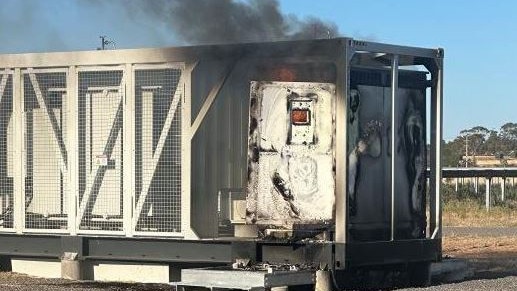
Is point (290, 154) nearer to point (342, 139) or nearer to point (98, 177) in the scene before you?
point (342, 139)

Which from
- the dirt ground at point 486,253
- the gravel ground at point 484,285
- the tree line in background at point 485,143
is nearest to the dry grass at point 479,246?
the dirt ground at point 486,253

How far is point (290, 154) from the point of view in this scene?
12.9m

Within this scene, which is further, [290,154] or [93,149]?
[93,149]

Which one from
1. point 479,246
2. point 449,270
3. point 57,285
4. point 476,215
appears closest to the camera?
point 57,285

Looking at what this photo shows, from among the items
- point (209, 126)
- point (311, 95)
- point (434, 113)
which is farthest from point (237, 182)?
point (434, 113)

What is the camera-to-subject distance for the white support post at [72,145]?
14.3 metres

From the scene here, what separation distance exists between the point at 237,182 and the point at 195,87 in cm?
143

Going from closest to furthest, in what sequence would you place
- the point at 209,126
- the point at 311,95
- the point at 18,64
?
the point at 311,95
the point at 209,126
the point at 18,64

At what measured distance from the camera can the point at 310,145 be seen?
12844mm

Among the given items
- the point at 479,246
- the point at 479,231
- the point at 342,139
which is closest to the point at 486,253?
the point at 479,246

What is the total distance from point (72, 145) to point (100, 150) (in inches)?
17.9

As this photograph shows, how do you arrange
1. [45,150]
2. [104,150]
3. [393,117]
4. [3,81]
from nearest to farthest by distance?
1. [393,117]
2. [104,150]
3. [45,150]
4. [3,81]

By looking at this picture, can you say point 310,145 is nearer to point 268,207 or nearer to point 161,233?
point 268,207

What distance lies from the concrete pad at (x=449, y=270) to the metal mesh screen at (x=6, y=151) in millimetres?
6128
